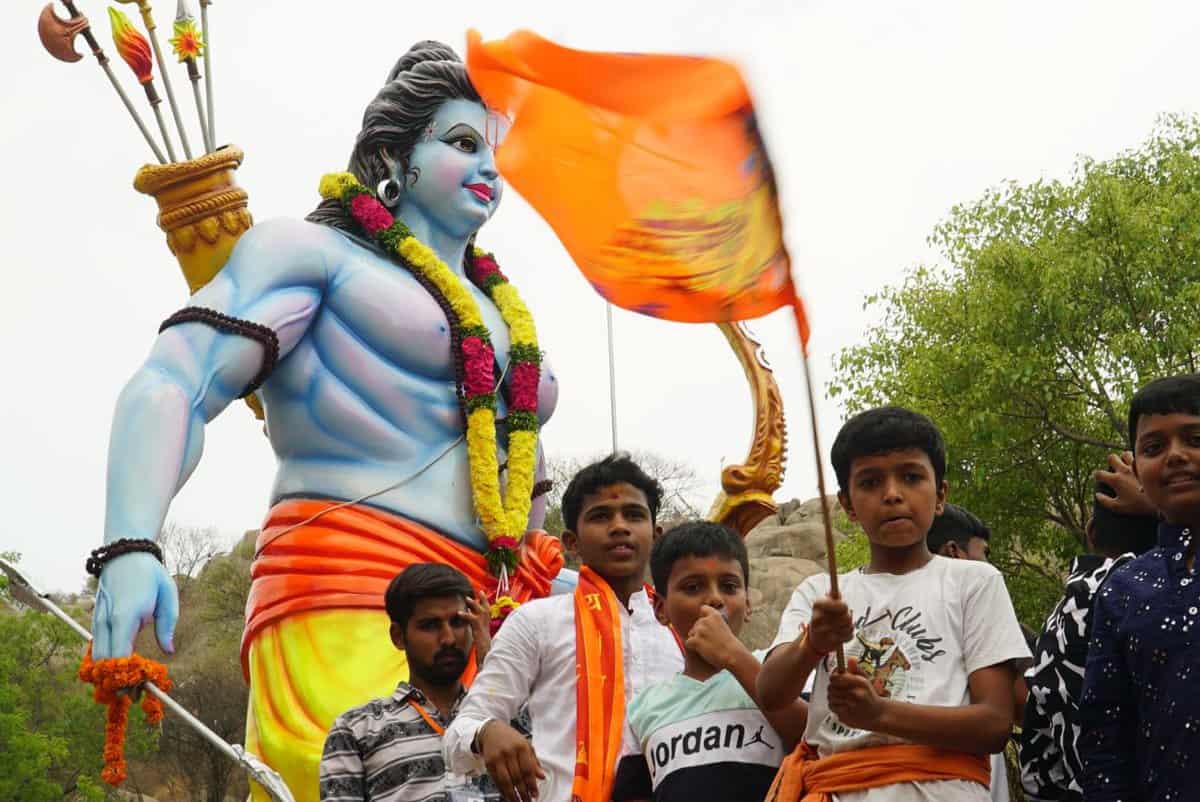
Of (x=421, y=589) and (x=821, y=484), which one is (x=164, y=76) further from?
(x=821, y=484)

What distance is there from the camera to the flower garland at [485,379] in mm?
5242

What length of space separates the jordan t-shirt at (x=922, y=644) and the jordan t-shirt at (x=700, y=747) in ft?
0.72

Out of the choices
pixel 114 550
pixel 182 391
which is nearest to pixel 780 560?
pixel 182 391

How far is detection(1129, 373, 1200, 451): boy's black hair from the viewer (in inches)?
117

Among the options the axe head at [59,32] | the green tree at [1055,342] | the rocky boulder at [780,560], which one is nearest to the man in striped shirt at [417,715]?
the axe head at [59,32]

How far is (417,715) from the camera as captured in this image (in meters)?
3.79

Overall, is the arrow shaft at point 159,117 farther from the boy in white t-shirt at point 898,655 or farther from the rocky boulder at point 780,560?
the rocky boulder at point 780,560

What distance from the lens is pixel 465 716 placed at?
136 inches

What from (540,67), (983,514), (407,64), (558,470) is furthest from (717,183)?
(558,470)

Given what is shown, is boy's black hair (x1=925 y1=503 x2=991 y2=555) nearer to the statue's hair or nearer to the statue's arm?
the statue's arm

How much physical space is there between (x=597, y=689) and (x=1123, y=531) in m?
1.18

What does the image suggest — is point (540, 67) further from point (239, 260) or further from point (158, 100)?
point (158, 100)

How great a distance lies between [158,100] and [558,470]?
25148 millimetres

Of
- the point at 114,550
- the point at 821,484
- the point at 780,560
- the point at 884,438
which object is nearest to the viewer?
the point at 821,484
